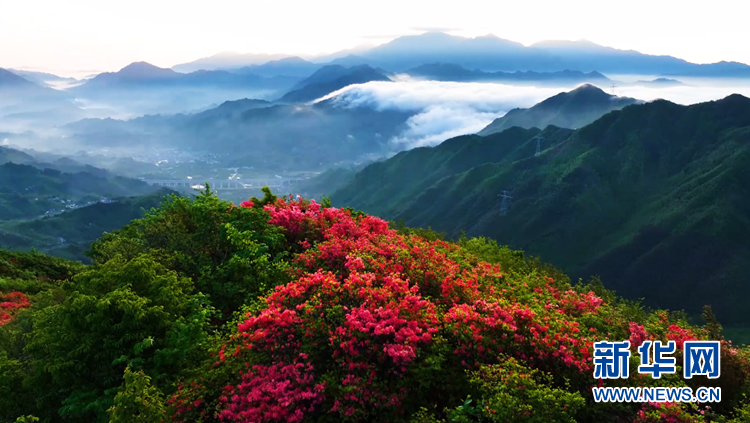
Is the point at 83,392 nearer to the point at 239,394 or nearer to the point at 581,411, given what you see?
the point at 239,394

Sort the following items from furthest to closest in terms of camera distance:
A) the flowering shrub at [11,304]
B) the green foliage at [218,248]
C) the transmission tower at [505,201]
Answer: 1. the transmission tower at [505,201]
2. the flowering shrub at [11,304]
3. the green foliage at [218,248]

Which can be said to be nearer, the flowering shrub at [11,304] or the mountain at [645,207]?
the flowering shrub at [11,304]

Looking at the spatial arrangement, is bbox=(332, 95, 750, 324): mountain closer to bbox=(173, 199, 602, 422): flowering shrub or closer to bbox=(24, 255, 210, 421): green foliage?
bbox=(173, 199, 602, 422): flowering shrub

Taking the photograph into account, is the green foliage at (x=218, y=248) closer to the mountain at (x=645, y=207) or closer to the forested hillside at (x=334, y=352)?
the forested hillside at (x=334, y=352)

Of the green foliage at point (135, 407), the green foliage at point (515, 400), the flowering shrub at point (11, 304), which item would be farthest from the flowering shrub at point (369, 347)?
the flowering shrub at point (11, 304)

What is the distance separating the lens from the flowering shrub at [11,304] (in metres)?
26.5

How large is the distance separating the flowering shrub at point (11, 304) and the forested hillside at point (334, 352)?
358 inches

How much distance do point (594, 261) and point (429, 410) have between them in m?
138

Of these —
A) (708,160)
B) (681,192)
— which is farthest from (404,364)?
(708,160)

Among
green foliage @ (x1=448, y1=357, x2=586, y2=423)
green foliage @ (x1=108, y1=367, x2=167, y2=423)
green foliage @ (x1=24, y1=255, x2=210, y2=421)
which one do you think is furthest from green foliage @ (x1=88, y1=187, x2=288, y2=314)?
green foliage @ (x1=448, y1=357, x2=586, y2=423)

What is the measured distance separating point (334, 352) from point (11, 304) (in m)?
26.8

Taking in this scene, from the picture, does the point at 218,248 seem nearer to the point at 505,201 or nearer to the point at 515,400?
the point at 515,400

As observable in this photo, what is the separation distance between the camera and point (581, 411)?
518 inches

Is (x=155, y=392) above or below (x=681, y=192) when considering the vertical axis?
above
